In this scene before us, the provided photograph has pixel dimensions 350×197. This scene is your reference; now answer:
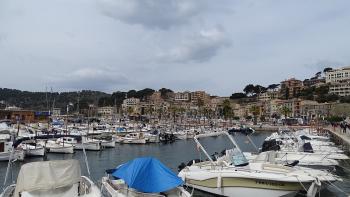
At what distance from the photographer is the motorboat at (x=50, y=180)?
49.3 feet

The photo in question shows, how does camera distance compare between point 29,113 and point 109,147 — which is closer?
point 109,147

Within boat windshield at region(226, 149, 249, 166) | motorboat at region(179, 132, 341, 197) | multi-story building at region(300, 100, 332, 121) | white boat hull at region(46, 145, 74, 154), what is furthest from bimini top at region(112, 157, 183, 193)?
multi-story building at region(300, 100, 332, 121)

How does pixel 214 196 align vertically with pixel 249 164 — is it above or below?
below

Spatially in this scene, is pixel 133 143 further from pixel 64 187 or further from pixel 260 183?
pixel 64 187

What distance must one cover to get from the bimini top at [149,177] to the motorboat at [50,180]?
222cm

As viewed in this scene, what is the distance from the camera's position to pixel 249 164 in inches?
942

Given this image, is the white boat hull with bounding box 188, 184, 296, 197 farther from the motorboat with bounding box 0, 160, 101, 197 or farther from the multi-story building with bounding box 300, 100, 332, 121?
the multi-story building with bounding box 300, 100, 332, 121

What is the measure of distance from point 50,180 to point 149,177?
4.61 meters

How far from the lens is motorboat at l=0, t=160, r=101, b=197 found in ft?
49.3

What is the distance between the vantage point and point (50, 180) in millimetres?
15344

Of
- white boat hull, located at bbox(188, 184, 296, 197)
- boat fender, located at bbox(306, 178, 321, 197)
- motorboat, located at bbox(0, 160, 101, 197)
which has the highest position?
motorboat, located at bbox(0, 160, 101, 197)

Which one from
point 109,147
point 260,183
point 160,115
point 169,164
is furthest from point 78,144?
point 160,115

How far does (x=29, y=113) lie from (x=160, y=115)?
2860 inches

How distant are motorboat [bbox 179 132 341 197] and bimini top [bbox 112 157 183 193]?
5.11 meters
